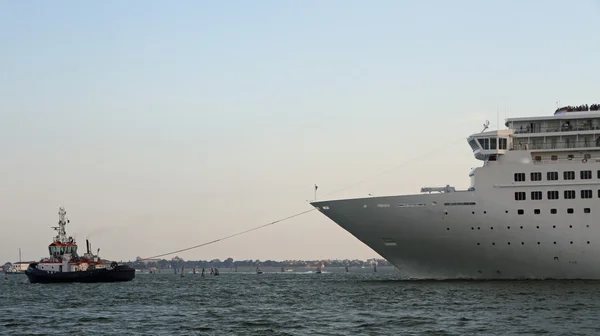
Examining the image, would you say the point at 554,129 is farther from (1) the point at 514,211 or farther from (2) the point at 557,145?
(1) the point at 514,211

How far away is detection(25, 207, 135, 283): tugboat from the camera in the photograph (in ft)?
322

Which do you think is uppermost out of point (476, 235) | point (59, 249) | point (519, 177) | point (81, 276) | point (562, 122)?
point (562, 122)

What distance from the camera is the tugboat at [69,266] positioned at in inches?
3868

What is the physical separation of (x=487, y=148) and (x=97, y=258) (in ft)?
192

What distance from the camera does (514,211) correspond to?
58500 mm

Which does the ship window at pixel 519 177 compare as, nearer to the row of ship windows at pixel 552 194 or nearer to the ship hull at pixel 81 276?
the row of ship windows at pixel 552 194

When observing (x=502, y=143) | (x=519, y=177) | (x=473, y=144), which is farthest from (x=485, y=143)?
(x=519, y=177)

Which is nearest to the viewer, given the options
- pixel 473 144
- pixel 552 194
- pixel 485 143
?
pixel 552 194

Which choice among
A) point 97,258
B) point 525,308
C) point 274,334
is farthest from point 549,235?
point 97,258

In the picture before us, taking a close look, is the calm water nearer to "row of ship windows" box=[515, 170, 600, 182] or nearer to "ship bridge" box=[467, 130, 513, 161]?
"row of ship windows" box=[515, 170, 600, 182]

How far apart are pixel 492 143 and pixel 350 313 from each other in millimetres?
21507

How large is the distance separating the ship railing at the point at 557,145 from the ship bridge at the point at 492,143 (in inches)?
27.8

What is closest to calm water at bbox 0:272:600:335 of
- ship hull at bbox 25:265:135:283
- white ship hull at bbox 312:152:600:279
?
white ship hull at bbox 312:152:600:279

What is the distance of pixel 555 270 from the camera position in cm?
5875
